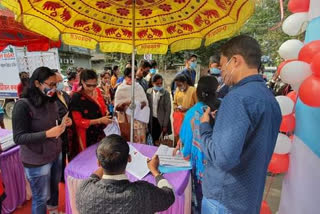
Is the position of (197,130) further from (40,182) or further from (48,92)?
(40,182)

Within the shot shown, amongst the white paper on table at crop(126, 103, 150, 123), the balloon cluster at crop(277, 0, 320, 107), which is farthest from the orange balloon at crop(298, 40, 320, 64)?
the white paper on table at crop(126, 103, 150, 123)

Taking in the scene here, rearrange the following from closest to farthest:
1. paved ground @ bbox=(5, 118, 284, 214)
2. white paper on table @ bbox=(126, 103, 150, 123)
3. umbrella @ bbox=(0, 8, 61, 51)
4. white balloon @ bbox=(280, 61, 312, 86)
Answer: white balloon @ bbox=(280, 61, 312, 86), paved ground @ bbox=(5, 118, 284, 214), umbrella @ bbox=(0, 8, 61, 51), white paper on table @ bbox=(126, 103, 150, 123)

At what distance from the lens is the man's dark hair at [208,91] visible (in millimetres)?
1826

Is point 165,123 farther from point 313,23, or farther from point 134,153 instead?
point 313,23

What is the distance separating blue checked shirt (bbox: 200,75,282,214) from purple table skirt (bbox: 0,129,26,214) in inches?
99.4

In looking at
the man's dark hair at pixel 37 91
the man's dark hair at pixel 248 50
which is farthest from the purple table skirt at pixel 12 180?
the man's dark hair at pixel 248 50

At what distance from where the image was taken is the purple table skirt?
2.63 metres

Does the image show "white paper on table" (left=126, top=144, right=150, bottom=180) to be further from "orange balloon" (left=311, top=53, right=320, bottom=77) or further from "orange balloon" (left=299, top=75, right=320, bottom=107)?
"orange balloon" (left=311, top=53, right=320, bottom=77)

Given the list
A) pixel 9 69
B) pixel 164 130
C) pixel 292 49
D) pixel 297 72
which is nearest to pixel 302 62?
pixel 297 72

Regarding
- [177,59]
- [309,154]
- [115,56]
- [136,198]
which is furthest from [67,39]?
[115,56]

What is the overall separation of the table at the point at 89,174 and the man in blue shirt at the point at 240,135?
16.5 inches

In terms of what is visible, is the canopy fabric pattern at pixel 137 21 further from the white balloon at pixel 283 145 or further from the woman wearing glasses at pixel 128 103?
the white balloon at pixel 283 145

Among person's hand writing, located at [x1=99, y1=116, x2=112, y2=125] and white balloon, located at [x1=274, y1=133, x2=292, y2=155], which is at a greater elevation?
person's hand writing, located at [x1=99, y1=116, x2=112, y2=125]

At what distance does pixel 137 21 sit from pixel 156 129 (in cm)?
243
